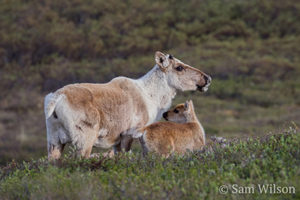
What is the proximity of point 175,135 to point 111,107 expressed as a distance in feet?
4.62

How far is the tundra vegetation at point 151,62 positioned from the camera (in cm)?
803

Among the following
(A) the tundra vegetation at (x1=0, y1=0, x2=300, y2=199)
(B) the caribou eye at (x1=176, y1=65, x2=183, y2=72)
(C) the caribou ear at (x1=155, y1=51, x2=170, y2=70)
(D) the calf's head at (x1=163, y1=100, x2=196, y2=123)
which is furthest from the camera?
(D) the calf's head at (x1=163, y1=100, x2=196, y2=123)

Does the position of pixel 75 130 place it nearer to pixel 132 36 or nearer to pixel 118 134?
pixel 118 134

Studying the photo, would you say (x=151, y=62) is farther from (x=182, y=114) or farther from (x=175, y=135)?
(x=175, y=135)

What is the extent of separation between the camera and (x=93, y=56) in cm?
4031

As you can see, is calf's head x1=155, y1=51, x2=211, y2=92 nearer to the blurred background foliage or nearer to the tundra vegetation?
the tundra vegetation

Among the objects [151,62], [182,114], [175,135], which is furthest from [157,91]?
[151,62]

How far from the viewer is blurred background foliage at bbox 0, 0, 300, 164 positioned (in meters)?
30.5

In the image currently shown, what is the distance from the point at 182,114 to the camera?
448 inches

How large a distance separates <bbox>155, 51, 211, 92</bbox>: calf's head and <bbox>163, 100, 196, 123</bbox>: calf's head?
0.78 meters

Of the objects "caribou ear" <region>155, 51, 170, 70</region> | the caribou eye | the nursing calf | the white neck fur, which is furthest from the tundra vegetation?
"caribou ear" <region>155, 51, 170, 70</region>

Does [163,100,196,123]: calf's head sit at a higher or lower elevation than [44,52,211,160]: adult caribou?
lower

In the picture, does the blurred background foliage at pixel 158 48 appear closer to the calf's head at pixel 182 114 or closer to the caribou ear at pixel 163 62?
the calf's head at pixel 182 114

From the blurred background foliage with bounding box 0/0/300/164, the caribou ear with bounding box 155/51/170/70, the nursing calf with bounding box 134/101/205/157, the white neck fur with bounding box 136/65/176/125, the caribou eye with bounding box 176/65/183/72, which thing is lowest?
the blurred background foliage with bounding box 0/0/300/164
